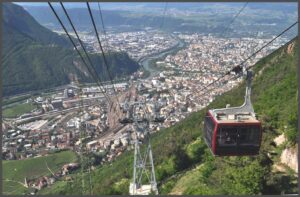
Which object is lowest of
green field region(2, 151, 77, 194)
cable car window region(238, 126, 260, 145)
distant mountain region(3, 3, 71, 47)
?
green field region(2, 151, 77, 194)

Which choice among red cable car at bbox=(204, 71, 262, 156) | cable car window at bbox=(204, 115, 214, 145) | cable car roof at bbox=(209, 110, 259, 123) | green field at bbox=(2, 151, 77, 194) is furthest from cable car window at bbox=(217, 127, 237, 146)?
green field at bbox=(2, 151, 77, 194)

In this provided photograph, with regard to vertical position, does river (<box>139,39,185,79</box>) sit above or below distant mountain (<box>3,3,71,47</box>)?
below

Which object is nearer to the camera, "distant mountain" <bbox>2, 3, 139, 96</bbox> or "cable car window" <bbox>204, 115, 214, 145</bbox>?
"cable car window" <bbox>204, 115, 214, 145</bbox>

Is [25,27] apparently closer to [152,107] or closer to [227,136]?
[152,107]

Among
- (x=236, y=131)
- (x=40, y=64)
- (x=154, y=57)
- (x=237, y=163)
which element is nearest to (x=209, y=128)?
(x=236, y=131)

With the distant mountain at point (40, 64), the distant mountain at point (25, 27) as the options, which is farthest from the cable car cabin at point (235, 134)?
the distant mountain at point (25, 27)

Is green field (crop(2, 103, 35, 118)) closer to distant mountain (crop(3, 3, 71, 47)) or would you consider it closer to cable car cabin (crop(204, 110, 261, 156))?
distant mountain (crop(3, 3, 71, 47))
